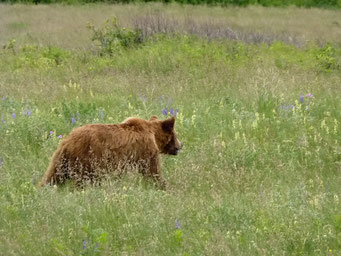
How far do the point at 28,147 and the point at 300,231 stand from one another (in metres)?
3.78

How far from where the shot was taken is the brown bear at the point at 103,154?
5.87 meters

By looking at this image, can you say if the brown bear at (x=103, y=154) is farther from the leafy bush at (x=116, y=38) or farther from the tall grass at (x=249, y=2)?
the tall grass at (x=249, y=2)

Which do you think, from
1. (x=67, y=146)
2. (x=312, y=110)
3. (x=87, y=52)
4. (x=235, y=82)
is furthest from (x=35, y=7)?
(x=67, y=146)

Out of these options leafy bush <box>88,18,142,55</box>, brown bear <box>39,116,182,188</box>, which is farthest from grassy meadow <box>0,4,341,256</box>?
brown bear <box>39,116,182,188</box>

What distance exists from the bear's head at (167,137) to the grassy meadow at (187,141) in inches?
8.5

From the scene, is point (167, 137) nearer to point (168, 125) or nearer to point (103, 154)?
point (168, 125)

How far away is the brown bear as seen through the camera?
5.87 metres

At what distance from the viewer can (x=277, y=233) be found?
4.60 meters

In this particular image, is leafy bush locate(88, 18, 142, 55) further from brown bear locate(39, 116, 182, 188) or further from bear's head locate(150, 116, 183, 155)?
brown bear locate(39, 116, 182, 188)

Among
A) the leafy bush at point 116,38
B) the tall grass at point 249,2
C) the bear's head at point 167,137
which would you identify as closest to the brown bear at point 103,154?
the bear's head at point 167,137

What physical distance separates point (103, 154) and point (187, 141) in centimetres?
200

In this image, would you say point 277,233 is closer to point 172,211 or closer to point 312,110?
point 172,211

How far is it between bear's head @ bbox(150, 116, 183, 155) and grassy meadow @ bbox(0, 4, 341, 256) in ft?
0.70

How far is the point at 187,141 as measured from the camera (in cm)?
774
